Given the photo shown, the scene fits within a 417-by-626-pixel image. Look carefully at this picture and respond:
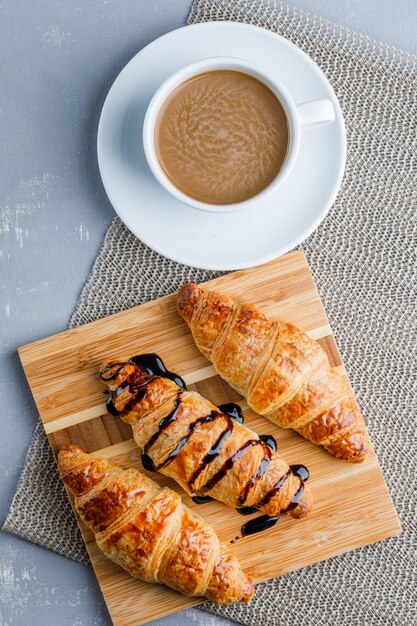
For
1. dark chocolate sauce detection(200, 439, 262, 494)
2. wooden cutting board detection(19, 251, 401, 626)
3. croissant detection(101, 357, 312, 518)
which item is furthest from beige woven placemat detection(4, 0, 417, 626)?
dark chocolate sauce detection(200, 439, 262, 494)

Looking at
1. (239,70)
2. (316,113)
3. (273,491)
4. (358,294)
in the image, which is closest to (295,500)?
(273,491)

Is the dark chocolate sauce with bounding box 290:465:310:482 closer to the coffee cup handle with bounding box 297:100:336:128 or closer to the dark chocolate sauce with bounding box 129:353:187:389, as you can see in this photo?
the dark chocolate sauce with bounding box 129:353:187:389

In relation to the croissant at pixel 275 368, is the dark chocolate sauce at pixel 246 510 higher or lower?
lower

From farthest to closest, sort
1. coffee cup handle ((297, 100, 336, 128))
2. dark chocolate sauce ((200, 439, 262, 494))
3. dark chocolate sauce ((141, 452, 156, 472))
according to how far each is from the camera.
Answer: dark chocolate sauce ((141, 452, 156, 472)) < dark chocolate sauce ((200, 439, 262, 494)) < coffee cup handle ((297, 100, 336, 128))

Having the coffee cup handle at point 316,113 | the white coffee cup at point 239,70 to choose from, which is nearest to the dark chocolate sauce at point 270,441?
the white coffee cup at point 239,70

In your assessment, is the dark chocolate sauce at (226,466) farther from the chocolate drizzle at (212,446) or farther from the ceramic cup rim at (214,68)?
the ceramic cup rim at (214,68)

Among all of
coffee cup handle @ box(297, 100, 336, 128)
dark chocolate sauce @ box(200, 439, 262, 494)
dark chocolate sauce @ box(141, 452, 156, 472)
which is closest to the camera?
coffee cup handle @ box(297, 100, 336, 128)
